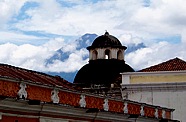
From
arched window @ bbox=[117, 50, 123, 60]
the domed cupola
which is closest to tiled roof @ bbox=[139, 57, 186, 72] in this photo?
the domed cupola

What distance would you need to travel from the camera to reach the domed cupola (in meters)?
43.8

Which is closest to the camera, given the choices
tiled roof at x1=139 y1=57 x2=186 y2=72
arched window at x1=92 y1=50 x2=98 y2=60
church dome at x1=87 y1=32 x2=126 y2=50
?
tiled roof at x1=139 y1=57 x2=186 y2=72

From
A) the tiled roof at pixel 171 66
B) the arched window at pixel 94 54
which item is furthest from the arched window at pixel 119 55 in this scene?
the tiled roof at pixel 171 66

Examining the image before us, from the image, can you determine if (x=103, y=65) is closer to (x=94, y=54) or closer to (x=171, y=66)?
(x=94, y=54)

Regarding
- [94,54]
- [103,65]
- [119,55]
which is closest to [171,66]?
[103,65]

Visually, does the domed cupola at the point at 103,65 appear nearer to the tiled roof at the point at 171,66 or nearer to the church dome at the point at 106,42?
the church dome at the point at 106,42

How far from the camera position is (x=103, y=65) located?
149 feet

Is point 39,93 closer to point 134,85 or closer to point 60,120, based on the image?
point 60,120

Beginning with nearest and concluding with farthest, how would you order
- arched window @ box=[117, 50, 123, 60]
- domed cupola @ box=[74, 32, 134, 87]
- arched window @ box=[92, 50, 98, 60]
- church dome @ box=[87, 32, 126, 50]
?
domed cupola @ box=[74, 32, 134, 87]
church dome @ box=[87, 32, 126, 50]
arched window @ box=[92, 50, 98, 60]
arched window @ box=[117, 50, 123, 60]

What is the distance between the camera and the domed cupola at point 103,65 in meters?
43.8

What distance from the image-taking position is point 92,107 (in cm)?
2425

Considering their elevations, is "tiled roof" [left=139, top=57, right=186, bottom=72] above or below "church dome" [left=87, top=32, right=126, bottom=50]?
below

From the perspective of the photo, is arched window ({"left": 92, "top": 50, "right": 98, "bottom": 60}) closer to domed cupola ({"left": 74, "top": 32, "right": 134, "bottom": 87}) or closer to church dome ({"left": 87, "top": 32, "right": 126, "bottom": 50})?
domed cupola ({"left": 74, "top": 32, "right": 134, "bottom": 87})

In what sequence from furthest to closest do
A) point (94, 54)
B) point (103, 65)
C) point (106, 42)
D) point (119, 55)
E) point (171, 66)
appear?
point (119, 55)
point (94, 54)
point (106, 42)
point (103, 65)
point (171, 66)
